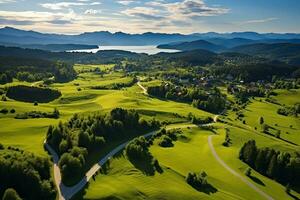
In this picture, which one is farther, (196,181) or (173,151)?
(173,151)

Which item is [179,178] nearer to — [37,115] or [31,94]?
[37,115]

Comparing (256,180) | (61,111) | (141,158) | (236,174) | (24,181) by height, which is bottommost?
(256,180)

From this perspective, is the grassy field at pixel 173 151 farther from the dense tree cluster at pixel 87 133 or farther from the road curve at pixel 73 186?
the dense tree cluster at pixel 87 133

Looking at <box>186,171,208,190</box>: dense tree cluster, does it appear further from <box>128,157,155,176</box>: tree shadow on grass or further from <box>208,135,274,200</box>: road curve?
<box>208,135,274,200</box>: road curve

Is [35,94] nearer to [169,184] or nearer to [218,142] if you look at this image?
[218,142]

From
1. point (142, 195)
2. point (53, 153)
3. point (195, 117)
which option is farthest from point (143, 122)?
point (142, 195)

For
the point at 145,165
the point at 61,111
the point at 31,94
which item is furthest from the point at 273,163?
the point at 31,94

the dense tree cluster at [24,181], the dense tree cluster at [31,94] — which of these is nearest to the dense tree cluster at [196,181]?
the dense tree cluster at [24,181]
